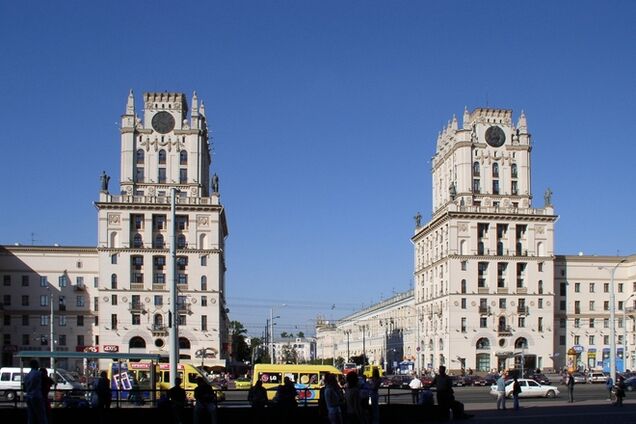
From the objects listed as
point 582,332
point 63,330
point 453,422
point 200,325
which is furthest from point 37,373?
point 582,332

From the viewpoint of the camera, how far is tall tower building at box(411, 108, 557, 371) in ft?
356

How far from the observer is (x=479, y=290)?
109 m

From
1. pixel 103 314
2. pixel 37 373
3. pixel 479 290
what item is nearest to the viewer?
pixel 37 373

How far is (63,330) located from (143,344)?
38.5ft

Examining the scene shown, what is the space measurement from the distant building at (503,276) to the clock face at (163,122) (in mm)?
36008

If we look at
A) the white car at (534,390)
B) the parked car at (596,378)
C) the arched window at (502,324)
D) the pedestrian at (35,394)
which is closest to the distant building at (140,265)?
the arched window at (502,324)

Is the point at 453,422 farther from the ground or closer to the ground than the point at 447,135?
closer to the ground

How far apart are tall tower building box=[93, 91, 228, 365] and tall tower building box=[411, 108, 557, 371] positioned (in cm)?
2845

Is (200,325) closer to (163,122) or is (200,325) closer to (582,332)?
(163,122)

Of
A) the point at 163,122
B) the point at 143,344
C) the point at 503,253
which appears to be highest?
the point at 163,122

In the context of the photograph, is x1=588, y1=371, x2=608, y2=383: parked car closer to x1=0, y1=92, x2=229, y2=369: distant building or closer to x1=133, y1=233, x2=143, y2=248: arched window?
x1=0, y1=92, x2=229, y2=369: distant building

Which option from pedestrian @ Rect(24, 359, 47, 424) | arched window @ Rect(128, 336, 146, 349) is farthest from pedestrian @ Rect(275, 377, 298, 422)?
arched window @ Rect(128, 336, 146, 349)

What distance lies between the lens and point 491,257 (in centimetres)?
11006

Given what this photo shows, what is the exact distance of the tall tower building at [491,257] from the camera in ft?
356
